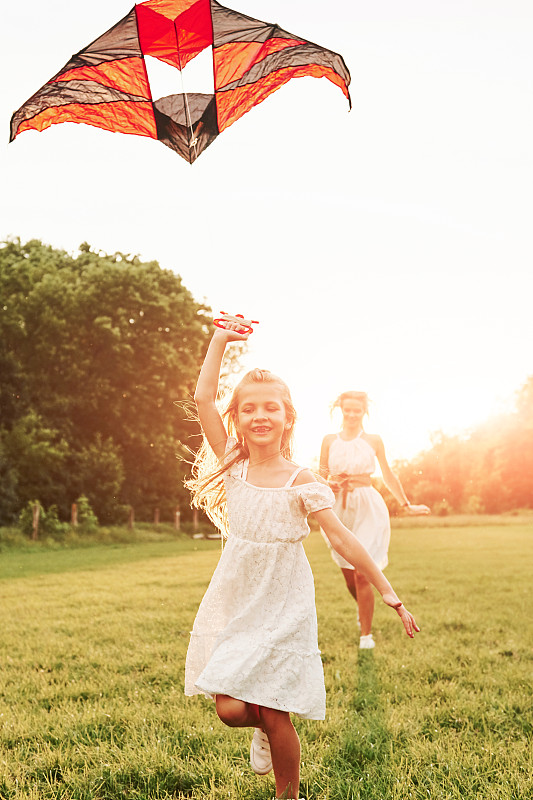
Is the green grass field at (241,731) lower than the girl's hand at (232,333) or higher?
lower

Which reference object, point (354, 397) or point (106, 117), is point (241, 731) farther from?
point (106, 117)

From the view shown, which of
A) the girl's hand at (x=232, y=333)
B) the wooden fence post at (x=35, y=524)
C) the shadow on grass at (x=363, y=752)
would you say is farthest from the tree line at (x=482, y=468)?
the girl's hand at (x=232, y=333)

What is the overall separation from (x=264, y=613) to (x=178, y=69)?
4.01 m

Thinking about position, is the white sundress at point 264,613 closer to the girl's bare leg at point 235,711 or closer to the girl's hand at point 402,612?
the girl's bare leg at point 235,711

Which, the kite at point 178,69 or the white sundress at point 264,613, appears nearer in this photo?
the white sundress at point 264,613

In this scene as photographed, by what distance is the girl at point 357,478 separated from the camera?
7.55 meters

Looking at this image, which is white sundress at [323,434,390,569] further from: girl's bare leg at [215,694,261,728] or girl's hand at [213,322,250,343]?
girl's bare leg at [215,694,261,728]

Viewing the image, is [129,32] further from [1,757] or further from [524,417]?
[524,417]

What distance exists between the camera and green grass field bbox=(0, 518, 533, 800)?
371cm

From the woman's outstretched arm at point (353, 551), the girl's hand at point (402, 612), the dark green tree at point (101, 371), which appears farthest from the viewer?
the dark green tree at point (101, 371)

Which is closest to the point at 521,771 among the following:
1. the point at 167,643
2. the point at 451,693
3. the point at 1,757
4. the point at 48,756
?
the point at 451,693

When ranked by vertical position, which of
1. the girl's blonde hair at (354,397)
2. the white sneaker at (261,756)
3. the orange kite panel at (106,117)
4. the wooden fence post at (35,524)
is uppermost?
the orange kite panel at (106,117)

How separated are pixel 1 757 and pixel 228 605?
69.0 inches

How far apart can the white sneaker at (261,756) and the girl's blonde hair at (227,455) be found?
3.62 ft
